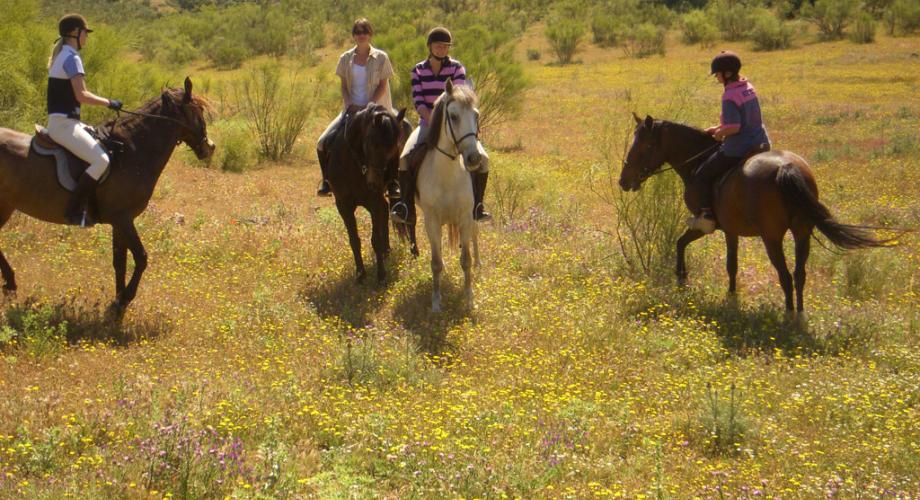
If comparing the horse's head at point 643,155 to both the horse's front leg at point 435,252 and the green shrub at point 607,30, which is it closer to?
the horse's front leg at point 435,252

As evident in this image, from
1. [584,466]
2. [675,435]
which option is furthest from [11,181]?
[675,435]

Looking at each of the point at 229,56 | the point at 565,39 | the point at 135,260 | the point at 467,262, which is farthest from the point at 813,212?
the point at 565,39

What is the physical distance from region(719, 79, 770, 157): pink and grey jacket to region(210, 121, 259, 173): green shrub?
A: 43.2 feet

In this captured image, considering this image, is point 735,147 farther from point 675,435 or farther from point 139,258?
point 139,258

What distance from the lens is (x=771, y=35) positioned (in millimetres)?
47781

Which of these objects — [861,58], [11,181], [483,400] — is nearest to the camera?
[483,400]

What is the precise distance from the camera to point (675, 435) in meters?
5.88

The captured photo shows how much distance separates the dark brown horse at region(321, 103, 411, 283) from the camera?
27.3 feet

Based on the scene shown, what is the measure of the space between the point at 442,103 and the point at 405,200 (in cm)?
130

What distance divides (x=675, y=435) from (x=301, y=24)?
58.3 meters

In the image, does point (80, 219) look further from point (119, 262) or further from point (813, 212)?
point (813, 212)

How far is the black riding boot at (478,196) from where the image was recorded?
9031 mm

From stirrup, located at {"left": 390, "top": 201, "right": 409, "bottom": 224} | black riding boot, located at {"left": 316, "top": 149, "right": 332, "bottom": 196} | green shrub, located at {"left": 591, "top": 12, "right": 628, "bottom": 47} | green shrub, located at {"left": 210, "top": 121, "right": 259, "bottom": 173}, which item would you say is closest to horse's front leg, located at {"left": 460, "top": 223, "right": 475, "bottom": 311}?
stirrup, located at {"left": 390, "top": 201, "right": 409, "bottom": 224}

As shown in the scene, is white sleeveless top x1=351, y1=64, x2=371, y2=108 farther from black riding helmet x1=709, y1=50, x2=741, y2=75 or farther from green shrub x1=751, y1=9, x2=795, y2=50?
green shrub x1=751, y1=9, x2=795, y2=50
